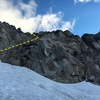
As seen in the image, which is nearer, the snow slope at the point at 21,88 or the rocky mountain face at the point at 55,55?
the snow slope at the point at 21,88

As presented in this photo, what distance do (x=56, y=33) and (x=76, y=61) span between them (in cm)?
1760

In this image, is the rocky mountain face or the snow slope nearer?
the snow slope

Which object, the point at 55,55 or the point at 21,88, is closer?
the point at 21,88

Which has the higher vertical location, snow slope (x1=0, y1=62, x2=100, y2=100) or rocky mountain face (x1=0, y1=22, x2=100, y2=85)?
rocky mountain face (x1=0, y1=22, x2=100, y2=85)

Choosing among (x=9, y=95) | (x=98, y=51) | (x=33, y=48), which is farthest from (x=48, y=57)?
(x=9, y=95)

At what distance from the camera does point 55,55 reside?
234 feet

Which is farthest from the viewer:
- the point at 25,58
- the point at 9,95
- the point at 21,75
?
the point at 25,58

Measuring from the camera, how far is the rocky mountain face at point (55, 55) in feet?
216

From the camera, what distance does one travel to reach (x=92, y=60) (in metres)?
82.9

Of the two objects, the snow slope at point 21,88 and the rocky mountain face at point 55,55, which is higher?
the rocky mountain face at point 55,55

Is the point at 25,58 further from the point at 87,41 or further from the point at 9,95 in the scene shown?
the point at 9,95

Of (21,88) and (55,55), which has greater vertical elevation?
(55,55)

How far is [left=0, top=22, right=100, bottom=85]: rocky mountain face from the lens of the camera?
65688 millimetres

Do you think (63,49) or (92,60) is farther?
(92,60)
